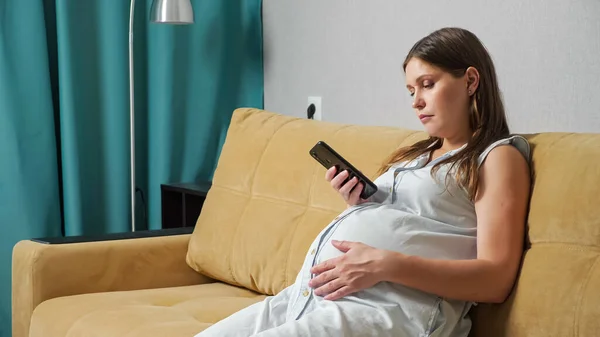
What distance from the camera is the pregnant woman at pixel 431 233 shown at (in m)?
1.55

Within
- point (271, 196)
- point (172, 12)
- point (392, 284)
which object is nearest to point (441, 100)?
point (392, 284)

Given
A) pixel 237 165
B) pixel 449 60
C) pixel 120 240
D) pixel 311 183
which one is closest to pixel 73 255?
pixel 120 240


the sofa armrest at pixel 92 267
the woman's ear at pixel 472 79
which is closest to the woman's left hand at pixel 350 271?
the woman's ear at pixel 472 79

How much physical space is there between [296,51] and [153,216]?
820 mm

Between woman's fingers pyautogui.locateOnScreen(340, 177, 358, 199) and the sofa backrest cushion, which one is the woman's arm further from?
the sofa backrest cushion

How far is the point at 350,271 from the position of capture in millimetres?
1596

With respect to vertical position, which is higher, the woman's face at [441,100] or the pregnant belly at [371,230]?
the woman's face at [441,100]

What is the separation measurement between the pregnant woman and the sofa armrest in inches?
31.4

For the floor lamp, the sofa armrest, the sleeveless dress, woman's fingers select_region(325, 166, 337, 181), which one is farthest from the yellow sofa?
the floor lamp

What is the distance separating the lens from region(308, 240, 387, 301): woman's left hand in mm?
1579

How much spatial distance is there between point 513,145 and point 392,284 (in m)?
0.36

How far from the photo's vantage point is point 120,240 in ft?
7.95

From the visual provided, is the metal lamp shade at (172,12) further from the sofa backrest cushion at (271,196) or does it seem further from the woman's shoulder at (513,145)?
the woman's shoulder at (513,145)

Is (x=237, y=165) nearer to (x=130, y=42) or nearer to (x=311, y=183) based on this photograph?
(x=311, y=183)
